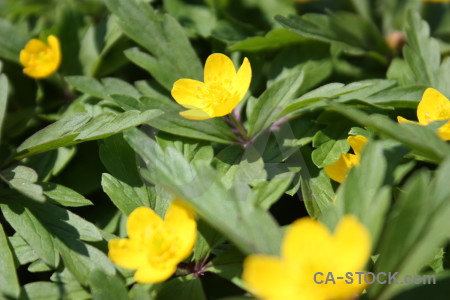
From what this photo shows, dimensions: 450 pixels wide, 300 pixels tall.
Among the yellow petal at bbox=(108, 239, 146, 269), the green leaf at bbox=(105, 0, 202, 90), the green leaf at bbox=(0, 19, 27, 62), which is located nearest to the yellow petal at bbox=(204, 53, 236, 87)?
the green leaf at bbox=(105, 0, 202, 90)

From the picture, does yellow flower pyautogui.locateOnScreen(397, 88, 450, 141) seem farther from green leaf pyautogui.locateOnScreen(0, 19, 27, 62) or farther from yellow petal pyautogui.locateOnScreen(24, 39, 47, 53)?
green leaf pyautogui.locateOnScreen(0, 19, 27, 62)

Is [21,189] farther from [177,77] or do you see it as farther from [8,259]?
[177,77]

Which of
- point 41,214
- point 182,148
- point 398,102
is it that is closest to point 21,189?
point 41,214

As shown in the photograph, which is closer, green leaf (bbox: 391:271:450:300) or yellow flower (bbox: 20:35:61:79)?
green leaf (bbox: 391:271:450:300)

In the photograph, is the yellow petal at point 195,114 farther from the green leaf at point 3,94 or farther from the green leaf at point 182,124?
the green leaf at point 3,94

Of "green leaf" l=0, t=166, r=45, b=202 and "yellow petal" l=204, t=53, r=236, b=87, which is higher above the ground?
"yellow petal" l=204, t=53, r=236, b=87

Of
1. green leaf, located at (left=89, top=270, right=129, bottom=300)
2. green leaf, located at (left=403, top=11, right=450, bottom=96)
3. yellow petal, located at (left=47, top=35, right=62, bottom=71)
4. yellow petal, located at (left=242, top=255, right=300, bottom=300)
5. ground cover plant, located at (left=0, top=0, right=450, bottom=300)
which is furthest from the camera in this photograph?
yellow petal, located at (left=47, top=35, right=62, bottom=71)
